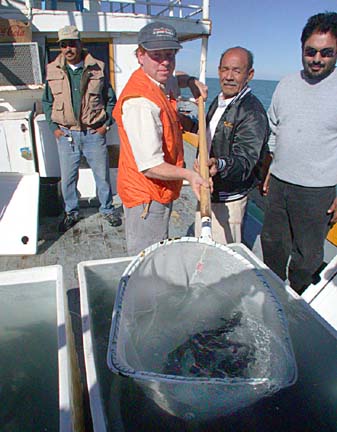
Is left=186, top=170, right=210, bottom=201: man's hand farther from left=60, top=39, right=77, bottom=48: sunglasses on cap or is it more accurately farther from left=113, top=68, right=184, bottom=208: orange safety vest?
left=60, top=39, right=77, bottom=48: sunglasses on cap

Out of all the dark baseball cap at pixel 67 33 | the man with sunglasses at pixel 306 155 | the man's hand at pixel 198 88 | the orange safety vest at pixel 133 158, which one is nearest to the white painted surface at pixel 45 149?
the dark baseball cap at pixel 67 33

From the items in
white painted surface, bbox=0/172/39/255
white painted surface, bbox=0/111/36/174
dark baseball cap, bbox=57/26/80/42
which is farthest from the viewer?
white painted surface, bbox=0/111/36/174

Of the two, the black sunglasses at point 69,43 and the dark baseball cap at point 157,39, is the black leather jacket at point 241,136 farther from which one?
the black sunglasses at point 69,43

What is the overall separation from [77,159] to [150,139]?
2.34m

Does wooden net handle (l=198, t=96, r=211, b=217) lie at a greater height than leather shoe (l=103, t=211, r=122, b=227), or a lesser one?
greater

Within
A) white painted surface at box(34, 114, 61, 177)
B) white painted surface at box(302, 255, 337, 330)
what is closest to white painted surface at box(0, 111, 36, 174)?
white painted surface at box(34, 114, 61, 177)

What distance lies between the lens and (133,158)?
1985 millimetres

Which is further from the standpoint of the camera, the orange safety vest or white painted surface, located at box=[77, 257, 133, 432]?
the orange safety vest

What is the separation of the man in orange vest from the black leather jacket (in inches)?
12.3

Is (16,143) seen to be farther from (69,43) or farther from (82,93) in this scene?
(69,43)

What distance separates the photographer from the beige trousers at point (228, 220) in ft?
8.18

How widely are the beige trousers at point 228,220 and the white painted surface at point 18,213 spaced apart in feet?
6.25

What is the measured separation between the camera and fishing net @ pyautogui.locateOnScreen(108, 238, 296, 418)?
3.85 ft

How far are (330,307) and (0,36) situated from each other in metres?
4.43
